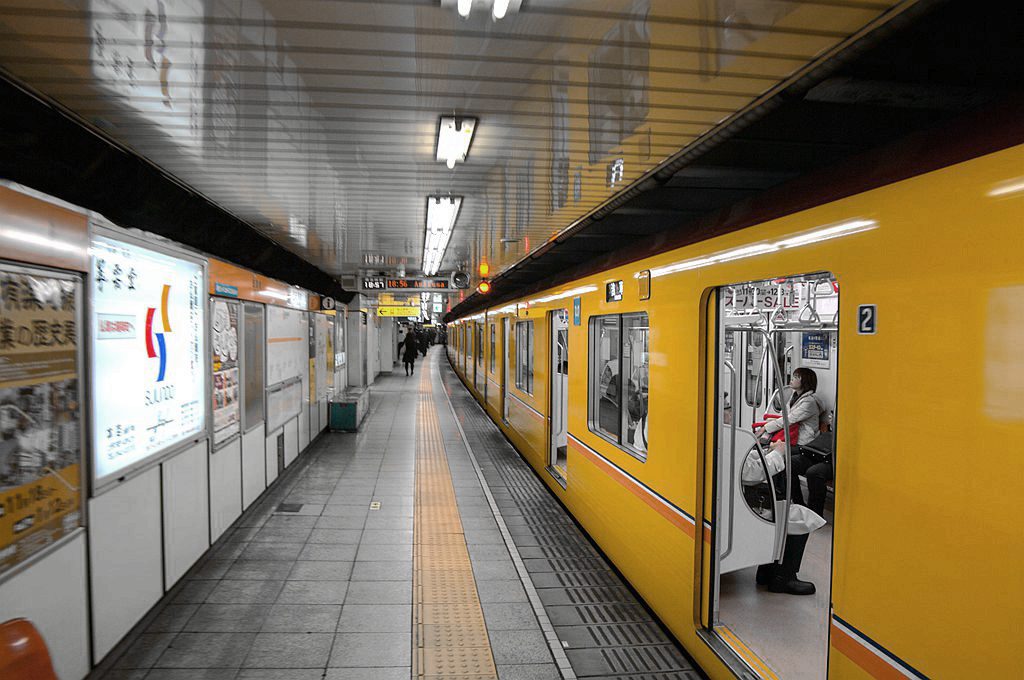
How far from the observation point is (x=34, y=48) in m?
2.07

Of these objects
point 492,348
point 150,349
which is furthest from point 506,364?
point 150,349

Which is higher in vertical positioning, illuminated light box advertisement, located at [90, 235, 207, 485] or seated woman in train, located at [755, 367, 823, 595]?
illuminated light box advertisement, located at [90, 235, 207, 485]

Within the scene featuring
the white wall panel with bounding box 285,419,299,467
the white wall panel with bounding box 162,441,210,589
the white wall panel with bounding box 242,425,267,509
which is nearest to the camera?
the white wall panel with bounding box 162,441,210,589

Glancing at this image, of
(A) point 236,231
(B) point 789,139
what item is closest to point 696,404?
(B) point 789,139

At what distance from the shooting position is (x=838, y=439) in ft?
7.23

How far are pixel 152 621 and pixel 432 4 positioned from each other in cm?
385

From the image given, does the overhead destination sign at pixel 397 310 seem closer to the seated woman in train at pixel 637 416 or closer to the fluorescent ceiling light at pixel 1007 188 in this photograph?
the seated woman in train at pixel 637 416

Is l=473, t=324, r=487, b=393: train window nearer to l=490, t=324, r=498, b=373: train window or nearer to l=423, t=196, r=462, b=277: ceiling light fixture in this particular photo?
l=490, t=324, r=498, b=373: train window

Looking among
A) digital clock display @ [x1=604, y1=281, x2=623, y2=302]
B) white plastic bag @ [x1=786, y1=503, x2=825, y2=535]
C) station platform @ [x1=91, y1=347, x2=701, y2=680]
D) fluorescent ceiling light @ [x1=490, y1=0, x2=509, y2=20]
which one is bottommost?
station platform @ [x1=91, y1=347, x2=701, y2=680]

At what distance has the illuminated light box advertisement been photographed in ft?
10.0

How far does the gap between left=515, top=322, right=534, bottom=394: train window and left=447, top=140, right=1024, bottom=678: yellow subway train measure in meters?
2.28

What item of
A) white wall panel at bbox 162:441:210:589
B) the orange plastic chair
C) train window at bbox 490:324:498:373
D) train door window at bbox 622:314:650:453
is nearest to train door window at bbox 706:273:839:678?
train door window at bbox 622:314:650:453

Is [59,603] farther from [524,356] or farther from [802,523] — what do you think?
[524,356]

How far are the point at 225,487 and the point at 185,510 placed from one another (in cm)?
90
